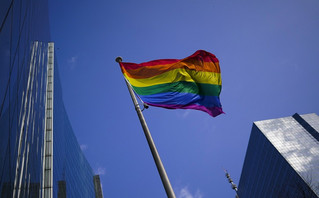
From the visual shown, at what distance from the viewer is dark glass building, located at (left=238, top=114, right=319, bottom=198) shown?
86188 mm

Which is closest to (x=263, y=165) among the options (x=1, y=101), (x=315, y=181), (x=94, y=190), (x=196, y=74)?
(x=315, y=181)

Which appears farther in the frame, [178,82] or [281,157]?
[281,157]

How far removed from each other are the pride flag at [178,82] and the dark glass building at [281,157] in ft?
254

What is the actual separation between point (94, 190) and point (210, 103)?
215 ft

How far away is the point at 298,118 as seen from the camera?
114 metres

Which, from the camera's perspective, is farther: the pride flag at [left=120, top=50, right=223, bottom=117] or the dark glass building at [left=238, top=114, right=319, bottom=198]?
the dark glass building at [left=238, top=114, right=319, bottom=198]

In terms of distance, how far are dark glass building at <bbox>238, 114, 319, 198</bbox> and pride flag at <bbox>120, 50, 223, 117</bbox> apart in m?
77.4

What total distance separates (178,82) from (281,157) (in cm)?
9134

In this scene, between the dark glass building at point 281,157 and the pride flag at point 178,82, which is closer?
the pride flag at point 178,82

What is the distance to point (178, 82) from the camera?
1362 cm

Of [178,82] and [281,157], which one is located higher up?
[178,82]

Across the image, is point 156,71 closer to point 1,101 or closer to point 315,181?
point 1,101

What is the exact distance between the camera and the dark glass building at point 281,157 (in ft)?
283

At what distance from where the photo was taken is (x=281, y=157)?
93.1 meters
